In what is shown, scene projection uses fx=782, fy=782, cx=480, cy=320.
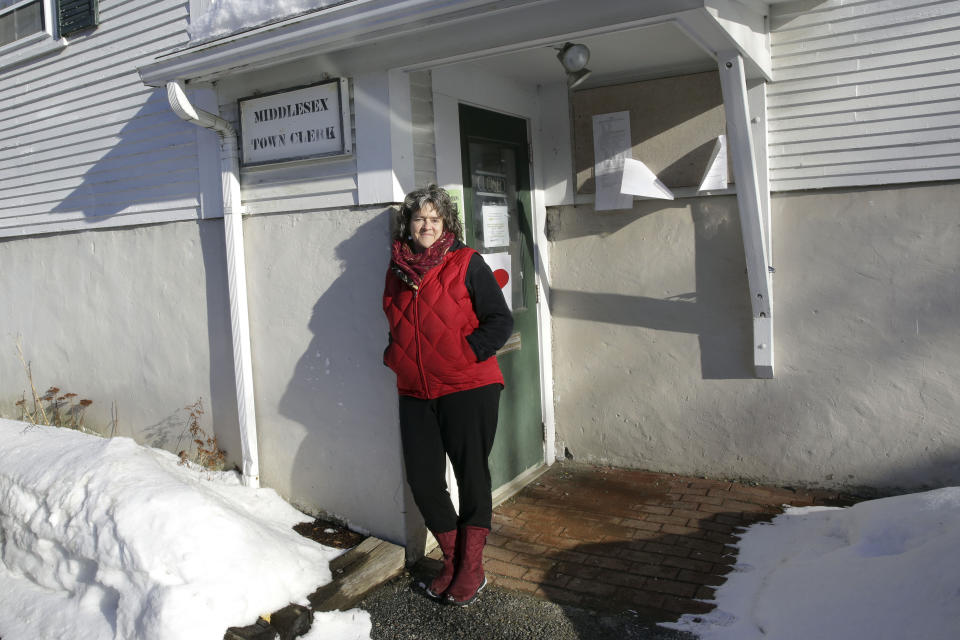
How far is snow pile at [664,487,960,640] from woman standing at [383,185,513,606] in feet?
3.81

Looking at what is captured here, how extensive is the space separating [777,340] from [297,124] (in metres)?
3.26

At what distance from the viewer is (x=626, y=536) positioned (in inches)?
178

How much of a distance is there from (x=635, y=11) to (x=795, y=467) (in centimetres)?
300

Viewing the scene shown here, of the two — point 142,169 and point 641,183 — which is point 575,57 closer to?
point 641,183

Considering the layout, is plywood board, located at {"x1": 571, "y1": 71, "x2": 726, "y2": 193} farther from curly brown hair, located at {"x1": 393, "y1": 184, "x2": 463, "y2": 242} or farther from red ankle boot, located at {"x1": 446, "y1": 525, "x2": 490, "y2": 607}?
red ankle boot, located at {"x1": 446, "y1": 525, "x2": 490, "y2": 607}

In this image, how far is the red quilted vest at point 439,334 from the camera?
3857 millimetres

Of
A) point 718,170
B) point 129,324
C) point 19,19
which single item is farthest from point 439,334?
point 19,19

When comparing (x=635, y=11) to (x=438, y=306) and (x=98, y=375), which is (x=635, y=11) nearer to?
(x=438, y=306)

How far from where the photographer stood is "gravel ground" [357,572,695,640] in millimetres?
3570

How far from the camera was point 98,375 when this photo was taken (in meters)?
6.37

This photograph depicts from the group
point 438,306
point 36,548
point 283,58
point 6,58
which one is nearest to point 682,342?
point 438,306

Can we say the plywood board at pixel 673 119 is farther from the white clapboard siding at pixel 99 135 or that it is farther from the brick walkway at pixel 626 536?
the white clapboard siding at pixel 99 135

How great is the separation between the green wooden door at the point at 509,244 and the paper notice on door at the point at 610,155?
0.50m

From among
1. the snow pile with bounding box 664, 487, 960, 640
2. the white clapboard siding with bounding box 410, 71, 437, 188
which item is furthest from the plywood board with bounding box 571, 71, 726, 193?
the snow pile with bounding box 664, 487, 960, 640
